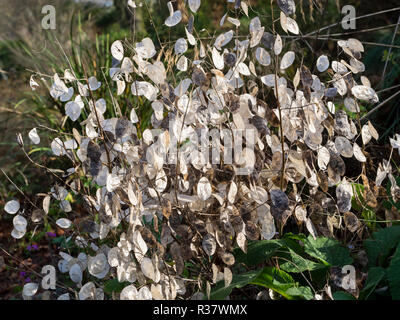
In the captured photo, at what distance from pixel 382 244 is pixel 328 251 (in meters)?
0.16

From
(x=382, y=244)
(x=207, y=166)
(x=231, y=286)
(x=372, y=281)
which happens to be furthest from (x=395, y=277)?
(x=207, y=166)

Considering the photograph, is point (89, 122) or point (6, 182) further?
point (6, 182)

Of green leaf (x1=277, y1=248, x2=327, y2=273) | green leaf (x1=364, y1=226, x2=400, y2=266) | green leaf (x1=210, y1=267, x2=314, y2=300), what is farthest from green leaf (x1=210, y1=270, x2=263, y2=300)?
green leaf (x1=364, y1=226, x2=400, y2=266)

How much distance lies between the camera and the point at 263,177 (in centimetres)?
129

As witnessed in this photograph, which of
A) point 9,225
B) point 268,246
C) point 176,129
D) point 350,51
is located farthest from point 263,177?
point 9,225

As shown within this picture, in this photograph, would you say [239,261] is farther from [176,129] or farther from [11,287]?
[11,287]

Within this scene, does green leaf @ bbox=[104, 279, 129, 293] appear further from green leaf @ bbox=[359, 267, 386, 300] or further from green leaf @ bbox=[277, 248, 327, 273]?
green leaf @ bbox=[359, 267, 386, 300]

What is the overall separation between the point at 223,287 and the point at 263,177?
1.01ft

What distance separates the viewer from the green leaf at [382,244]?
53.7 inches

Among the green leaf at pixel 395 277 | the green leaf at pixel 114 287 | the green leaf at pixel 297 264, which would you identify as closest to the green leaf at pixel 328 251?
the green leaf at pixel 297 264

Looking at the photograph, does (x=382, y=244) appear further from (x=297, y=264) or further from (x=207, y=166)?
(x=207, y=166)

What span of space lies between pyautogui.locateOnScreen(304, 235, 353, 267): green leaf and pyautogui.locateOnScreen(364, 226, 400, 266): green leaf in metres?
0.09

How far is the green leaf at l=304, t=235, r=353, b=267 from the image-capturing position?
4.41 ft

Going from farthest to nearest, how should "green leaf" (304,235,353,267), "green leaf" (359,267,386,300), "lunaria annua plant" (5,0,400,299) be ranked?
1. "green leaf" (304,235,353,267)
2. "green leaf" (359,267,386,300)
3. "lunaria annua plant" (5,0,400,299)
